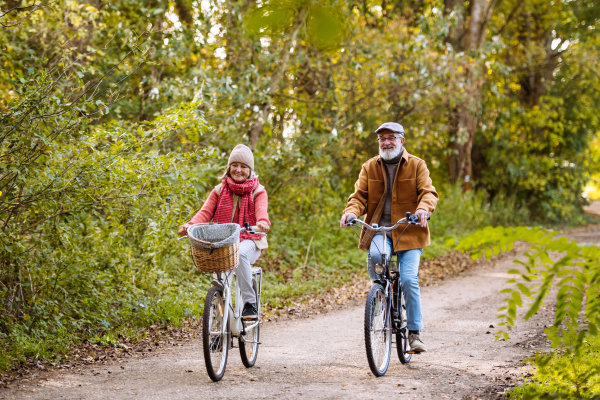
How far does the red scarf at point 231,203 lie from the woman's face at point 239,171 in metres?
0.05

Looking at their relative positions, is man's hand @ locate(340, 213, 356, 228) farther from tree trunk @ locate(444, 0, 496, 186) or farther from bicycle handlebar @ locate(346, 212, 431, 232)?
tree trunk @ locate(444, 0, 496, 186)

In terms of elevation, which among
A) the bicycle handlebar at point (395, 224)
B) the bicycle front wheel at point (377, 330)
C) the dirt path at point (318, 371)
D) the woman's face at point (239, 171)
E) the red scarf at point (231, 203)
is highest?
the woman's face at point (239, 171)

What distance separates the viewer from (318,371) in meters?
5.80

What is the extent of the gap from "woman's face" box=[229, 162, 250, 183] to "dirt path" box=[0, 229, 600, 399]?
1848mm

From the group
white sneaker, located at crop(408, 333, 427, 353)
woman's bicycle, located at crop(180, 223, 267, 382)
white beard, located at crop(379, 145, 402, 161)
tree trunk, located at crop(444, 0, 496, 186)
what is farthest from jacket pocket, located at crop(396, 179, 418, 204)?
tree trunk, located at crop(444, 0, 496, 186)

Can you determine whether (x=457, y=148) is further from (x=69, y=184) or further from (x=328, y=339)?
(x=69, y=184)

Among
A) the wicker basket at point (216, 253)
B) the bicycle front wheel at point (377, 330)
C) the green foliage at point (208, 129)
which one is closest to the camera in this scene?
the wicker basket at point (216, 253)

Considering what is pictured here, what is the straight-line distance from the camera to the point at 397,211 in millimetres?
6000

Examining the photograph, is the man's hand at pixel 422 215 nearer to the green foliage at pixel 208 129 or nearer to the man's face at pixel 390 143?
the man's face at pixel 390 143

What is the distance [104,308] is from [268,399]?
343 centimetres

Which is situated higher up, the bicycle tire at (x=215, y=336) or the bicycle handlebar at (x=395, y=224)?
the bicycle handlebar at (x=395, y=224)

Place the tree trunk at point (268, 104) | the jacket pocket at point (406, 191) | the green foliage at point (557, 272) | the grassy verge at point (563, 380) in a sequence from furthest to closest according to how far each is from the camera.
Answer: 1. the tree trunk at point (268, 104)
2. the jacket pocket at point (406, 191)
3. the grassy verge at point (563, 380)
4. the green foliage at point (557, 272)

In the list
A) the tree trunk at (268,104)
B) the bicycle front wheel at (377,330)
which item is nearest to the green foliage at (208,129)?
the tree trunk at (268,104)

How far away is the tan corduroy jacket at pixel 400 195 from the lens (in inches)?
231
